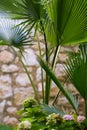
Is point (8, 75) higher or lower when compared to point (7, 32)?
lower

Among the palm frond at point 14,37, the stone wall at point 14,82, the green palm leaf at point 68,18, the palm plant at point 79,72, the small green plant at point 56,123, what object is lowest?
the stone wall at point 14,82

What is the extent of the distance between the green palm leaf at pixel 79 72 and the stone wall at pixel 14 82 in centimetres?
149

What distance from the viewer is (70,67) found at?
1312mm

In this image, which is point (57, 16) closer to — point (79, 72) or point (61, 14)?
point (61, 14)

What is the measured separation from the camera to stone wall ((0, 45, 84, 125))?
2797 millimetres

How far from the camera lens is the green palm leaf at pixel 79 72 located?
4.00 feet

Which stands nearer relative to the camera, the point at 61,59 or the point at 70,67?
the point at 70,67

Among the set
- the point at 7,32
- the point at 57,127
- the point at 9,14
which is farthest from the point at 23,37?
the point at 57,127

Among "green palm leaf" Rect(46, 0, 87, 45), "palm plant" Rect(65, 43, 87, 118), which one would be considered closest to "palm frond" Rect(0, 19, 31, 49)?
"green palm leaf" Rect(46, 0, 87, 45)

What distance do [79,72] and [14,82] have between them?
1.67 meters

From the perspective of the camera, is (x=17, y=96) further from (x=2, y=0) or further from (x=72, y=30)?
(x=72, y=30)

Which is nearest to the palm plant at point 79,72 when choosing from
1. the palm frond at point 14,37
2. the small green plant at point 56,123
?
the small green plant at point 56,123

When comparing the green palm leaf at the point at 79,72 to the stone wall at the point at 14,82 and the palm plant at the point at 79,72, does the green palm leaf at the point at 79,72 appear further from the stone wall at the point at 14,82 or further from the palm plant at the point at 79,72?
the stone wall at the point at 14,82

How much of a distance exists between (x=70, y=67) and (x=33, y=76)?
157cm
